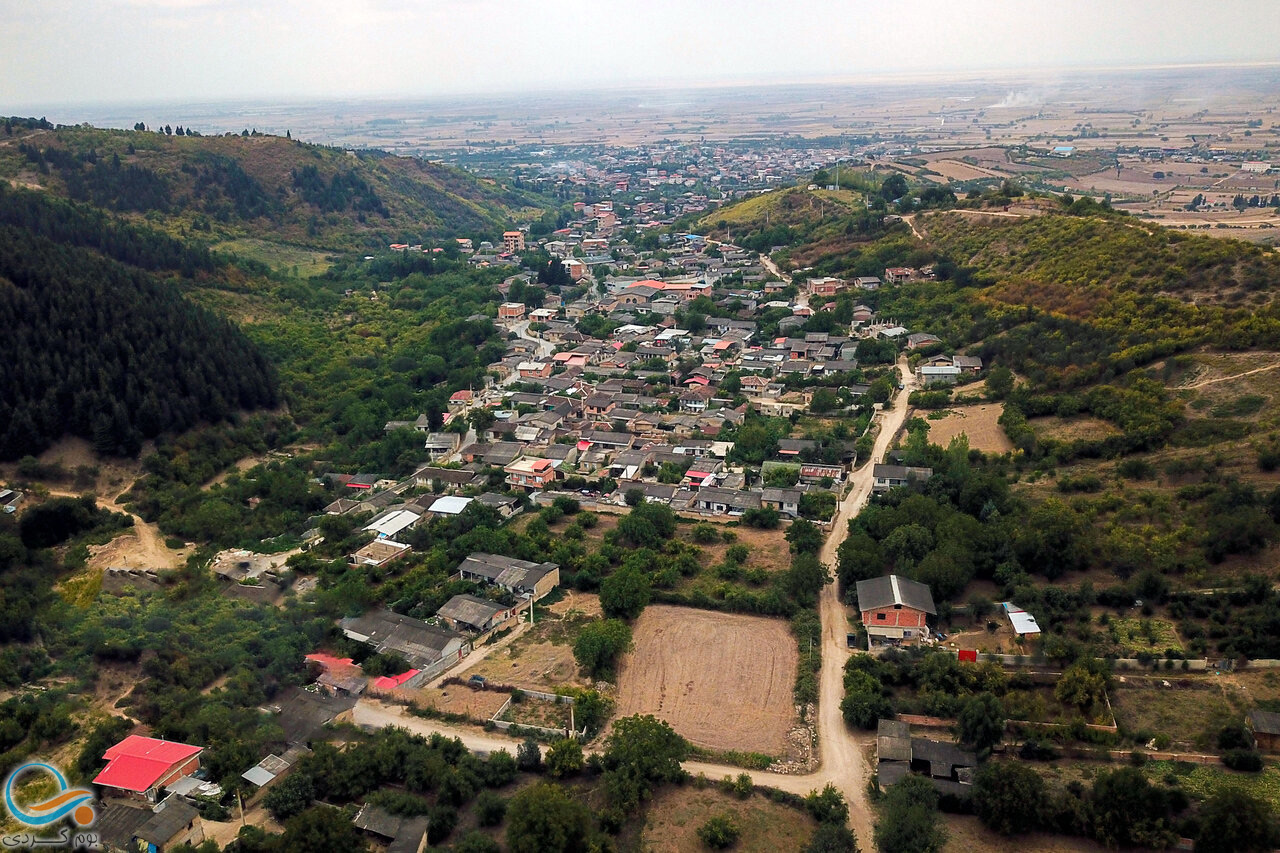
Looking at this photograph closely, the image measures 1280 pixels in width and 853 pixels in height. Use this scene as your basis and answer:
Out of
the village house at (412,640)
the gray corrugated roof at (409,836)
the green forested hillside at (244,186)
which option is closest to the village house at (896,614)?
the village house at (412,640)

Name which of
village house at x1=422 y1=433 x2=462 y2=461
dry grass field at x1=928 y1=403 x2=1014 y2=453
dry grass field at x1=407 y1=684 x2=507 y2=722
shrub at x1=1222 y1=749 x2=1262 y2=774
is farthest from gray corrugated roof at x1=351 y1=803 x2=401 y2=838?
dry grass field at x1=928 y1=403 x2=1014 y2=453

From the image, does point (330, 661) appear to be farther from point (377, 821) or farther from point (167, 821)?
point (377, 821)

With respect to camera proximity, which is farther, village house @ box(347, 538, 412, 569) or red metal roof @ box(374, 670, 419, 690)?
village house @ box(347, 538, 412, 569)

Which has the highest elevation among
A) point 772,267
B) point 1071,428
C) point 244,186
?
point 244,186

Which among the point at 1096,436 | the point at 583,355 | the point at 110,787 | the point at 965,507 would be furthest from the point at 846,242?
the point at 110,787

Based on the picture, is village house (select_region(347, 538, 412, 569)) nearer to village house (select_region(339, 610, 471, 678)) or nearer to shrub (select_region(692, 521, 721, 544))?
village house (select_region(339, 610, 471, 678))

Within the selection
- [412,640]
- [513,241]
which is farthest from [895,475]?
[513,241]

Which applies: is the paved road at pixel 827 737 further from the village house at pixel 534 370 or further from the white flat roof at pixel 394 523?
the village house at pixel 534 370
